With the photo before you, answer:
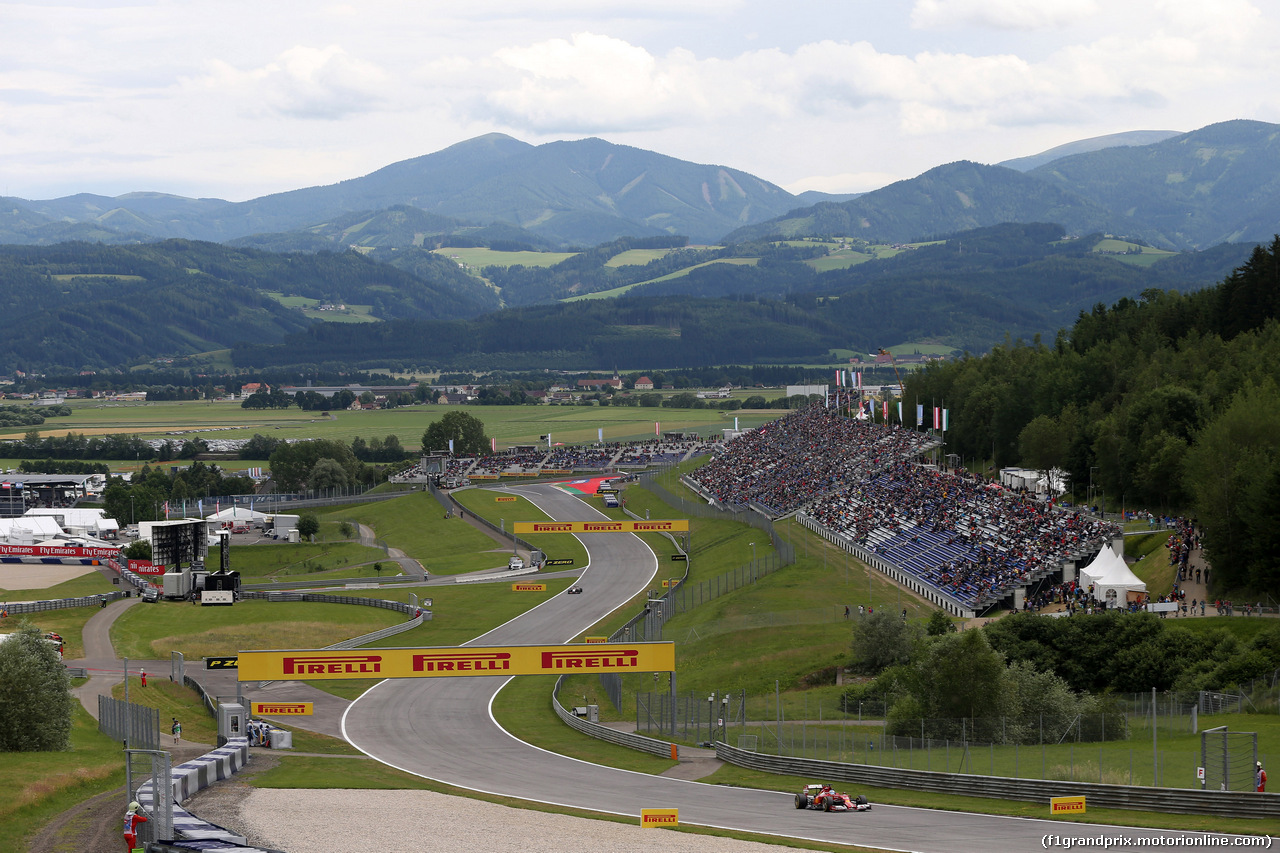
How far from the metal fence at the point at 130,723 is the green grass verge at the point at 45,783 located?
103cm

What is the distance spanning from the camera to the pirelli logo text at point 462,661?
49.3 meters

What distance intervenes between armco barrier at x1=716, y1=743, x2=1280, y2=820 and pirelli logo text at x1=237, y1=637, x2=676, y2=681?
6532 millimetres

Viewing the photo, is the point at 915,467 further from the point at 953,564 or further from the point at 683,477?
the point at 683,477

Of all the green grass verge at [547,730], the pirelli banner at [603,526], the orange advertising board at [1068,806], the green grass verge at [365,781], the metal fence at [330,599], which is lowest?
the green grass verge at [547,730]

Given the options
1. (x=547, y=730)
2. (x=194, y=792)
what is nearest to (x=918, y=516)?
(x=547, y=730)

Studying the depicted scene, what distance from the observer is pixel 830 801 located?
36344 millimetres

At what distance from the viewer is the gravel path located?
3262 centimetres

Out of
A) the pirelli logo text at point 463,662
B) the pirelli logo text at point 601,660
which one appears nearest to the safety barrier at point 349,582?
the pirelli logo text at point 463,662

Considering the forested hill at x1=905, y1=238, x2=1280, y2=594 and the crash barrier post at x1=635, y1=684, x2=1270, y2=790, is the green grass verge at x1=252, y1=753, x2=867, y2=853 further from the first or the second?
the forested hill at x1=905, y1=238, x2=1280, y2=594

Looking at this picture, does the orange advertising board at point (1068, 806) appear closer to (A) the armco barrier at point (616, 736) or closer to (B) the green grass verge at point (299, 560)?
(A) the armco barrier at point (616, 736)

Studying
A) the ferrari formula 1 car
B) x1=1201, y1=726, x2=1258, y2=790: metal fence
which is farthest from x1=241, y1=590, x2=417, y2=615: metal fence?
x1=1201, y1=726, x2=1258, y2=790: metal fence

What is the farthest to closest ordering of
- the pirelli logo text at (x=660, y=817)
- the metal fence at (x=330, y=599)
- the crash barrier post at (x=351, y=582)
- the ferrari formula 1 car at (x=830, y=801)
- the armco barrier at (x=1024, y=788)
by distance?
the crash barrier post at (x=351, y=582)
the metal fence at (x=330, y=599)
the ferrari formula 1 car at (x=830, y=801)
the pirelli logo text at (x=660, y=817)
the armco barrier at (x=1024, y=788)

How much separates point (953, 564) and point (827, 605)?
675 centimetres

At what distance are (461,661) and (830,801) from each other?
59.0 feet
